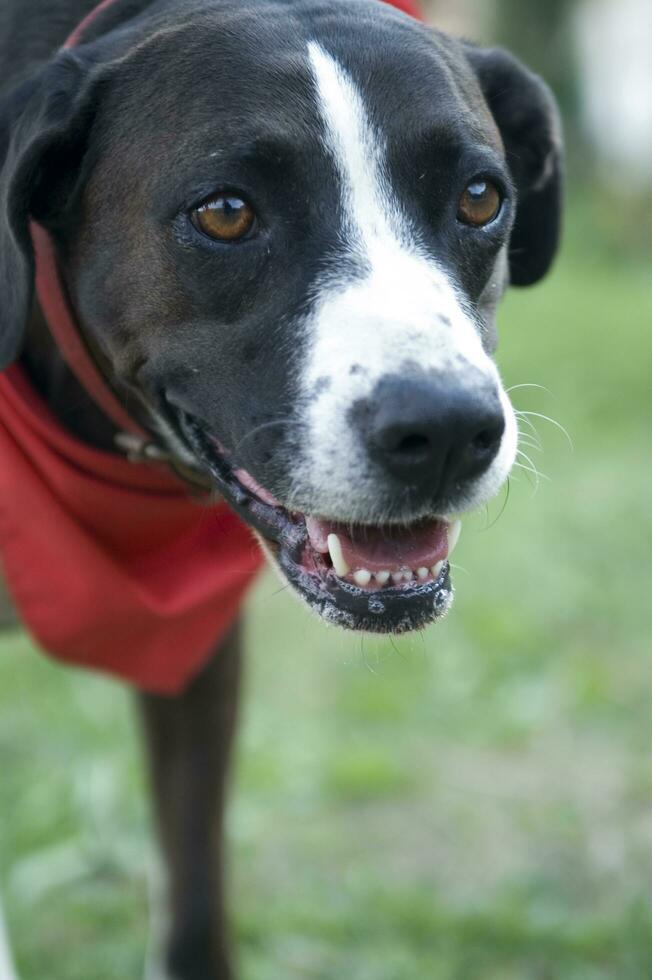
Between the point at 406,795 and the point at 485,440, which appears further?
the point at 406,795

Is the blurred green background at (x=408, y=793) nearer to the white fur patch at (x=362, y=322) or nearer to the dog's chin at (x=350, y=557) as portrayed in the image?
the dog's chin at (x=350, y=557)

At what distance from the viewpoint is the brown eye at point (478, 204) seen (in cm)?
237

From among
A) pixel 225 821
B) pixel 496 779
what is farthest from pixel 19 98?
pixel 496 779

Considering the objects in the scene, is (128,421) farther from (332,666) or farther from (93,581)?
(332,666)

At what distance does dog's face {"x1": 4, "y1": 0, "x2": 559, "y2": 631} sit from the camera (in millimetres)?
2104

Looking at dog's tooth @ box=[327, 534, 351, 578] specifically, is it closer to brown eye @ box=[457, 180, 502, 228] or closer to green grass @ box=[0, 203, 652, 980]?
green grass @ box=[0, 203, 652, 980]

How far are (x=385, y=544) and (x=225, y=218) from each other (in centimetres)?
59

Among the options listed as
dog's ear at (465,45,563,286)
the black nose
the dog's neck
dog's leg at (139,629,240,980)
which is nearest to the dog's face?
the black nose

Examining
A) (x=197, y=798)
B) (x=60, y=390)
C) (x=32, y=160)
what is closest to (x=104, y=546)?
(x=60, y=390)

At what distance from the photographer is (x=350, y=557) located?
2287 mm

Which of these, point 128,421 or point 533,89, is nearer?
point 128,421

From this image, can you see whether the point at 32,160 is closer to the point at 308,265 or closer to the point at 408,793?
the point at 308,265

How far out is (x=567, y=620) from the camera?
4812 millimetres

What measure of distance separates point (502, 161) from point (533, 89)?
1.70 ft
